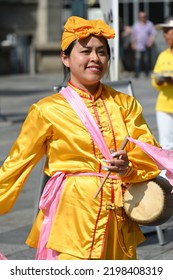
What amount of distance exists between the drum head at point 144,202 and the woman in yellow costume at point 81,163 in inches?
1.8

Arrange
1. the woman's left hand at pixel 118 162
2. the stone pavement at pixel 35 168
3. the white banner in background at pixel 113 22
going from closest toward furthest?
the woman's left hand at pixel 118 162 → the stone pavement at pixel 35 168 → the white banner in background at pixel 113 22

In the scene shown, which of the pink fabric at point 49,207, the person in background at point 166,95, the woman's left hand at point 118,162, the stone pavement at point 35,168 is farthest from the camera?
the person in background at point 166,95

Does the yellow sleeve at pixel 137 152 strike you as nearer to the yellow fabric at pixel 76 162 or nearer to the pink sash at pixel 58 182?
the yellow fabric at pixel 76 162

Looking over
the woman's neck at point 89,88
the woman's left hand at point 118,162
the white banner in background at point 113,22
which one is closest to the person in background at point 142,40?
the white banner in background at point 113,22

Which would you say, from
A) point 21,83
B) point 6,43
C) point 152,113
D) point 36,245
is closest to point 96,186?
point 36,245

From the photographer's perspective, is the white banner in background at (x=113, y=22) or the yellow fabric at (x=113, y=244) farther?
the white banner in background at (x=113, y=22)

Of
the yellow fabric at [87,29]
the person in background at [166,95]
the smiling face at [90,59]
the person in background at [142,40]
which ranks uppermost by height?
the yellow fabric at [87,29]

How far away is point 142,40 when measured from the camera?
2867 centimetres

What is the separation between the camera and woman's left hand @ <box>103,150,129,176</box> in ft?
14.5

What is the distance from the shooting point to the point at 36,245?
4.88 meters

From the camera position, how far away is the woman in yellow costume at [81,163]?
458 centimetres

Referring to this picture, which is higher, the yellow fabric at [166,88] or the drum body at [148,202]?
the drum body at [148,202]
